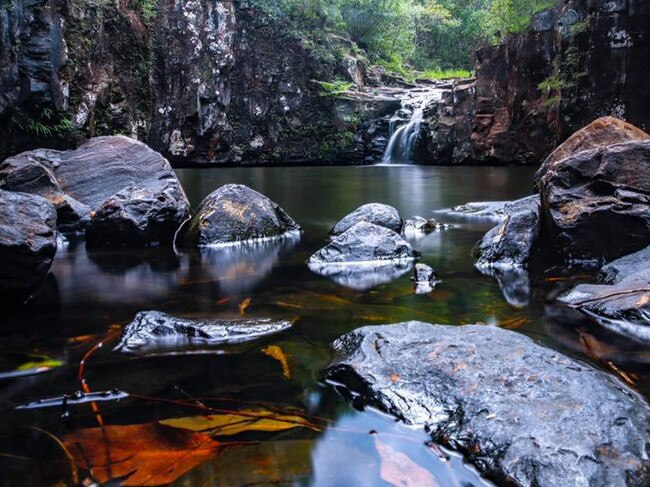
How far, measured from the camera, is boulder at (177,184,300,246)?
21.9 ft

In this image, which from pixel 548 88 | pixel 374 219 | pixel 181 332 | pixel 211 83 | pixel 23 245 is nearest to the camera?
pixel 181 332

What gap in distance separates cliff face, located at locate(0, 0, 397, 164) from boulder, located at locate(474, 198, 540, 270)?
40.8 ft

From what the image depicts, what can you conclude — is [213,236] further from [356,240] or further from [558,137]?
[558,137]

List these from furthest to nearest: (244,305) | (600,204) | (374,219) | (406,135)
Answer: (406,135), (374,219), (600,204), (244,305)

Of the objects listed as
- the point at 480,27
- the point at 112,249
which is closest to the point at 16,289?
the point at 112,249

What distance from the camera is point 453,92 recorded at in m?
22.5

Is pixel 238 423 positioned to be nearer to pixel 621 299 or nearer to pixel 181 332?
pixel 181 332

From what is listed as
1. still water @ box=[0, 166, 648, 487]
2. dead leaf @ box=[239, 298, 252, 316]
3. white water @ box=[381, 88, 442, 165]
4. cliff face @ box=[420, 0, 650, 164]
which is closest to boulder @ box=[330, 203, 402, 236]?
still water @ box=[0, 166, 648, 487]

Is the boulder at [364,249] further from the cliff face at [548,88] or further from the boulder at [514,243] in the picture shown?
the cliff face at [548,88]

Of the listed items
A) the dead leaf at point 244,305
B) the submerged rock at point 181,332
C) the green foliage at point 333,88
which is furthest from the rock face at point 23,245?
the green foliage at point 333,88

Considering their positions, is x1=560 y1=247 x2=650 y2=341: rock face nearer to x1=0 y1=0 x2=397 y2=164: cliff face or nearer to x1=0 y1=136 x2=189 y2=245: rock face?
x1=0 y1=136 x2=189 y2=245: rock face

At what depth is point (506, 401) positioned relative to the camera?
2.17m

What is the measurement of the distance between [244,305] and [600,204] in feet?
11.2

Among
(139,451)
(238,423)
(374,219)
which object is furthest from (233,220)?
(139,451)
